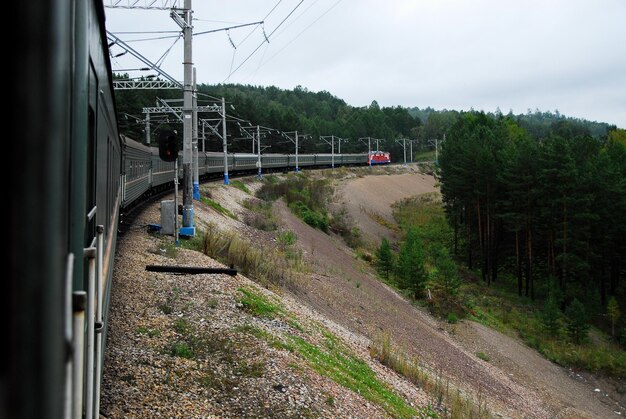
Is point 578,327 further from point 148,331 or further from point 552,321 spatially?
point 148,331

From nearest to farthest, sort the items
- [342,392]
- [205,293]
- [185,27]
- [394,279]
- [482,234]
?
[342,392] < [205,293] < [185,27] < [394,279] < [482,234]

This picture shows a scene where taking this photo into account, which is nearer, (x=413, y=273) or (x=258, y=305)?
(x=258, y=305)

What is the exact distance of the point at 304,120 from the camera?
121438mm

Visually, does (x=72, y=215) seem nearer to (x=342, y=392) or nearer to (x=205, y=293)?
(x=342, y=392)

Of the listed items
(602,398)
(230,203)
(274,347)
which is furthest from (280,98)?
(274,347)

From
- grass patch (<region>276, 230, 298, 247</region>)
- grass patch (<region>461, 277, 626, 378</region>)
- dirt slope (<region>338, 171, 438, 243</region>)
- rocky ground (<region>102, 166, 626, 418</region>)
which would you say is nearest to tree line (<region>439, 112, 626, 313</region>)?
grass patch (<region>461, 277, 626, 378</region>)

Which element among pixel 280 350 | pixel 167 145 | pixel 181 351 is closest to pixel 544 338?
pixel 167 145

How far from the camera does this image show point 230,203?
101ft

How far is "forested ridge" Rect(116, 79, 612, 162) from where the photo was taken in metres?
62.2

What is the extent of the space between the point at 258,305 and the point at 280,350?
2.07 metres

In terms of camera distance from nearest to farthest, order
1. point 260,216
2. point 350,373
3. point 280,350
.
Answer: point 280,350 < point 350,373 < point 260,216

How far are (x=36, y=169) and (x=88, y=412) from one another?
5.23ft

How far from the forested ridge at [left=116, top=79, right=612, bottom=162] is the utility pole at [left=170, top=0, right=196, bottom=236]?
16639mm

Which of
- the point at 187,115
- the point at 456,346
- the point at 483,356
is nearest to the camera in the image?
the point at 187,115
